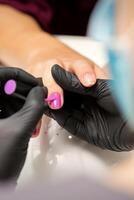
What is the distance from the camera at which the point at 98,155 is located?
59 cm

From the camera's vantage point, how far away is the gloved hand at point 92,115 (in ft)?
1.87

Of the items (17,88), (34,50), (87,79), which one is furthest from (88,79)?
(34,50)

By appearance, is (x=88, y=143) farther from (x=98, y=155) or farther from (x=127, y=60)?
(x=127, y=60)

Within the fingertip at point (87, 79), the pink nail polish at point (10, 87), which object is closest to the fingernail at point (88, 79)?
the fingertip at point (87, 79)

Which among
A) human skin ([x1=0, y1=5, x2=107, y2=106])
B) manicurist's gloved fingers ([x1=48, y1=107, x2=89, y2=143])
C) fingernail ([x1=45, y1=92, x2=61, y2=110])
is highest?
human skin ([x1=0, y1=5, x2=107, y2=106])

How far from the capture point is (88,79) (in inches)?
23.2

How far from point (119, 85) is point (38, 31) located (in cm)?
57

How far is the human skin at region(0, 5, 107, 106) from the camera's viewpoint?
0.66m

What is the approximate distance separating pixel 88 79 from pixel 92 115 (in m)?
0.06

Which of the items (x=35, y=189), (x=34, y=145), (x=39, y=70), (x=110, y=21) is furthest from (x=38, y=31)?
(x=35, y=189)

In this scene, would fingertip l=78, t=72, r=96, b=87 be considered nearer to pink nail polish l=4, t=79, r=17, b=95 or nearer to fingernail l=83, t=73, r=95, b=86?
fingernail l=83, t=73, r=95, b=86

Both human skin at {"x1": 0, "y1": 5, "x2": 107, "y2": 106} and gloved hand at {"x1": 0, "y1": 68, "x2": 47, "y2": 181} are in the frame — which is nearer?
gloved hand at {"x1": 0, "y1": 68, "x2": 47, "y2": 181}

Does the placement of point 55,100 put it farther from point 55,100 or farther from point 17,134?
point 17,134

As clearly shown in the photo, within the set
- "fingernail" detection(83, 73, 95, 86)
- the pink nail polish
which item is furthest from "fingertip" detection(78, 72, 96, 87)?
the pink nail polish
